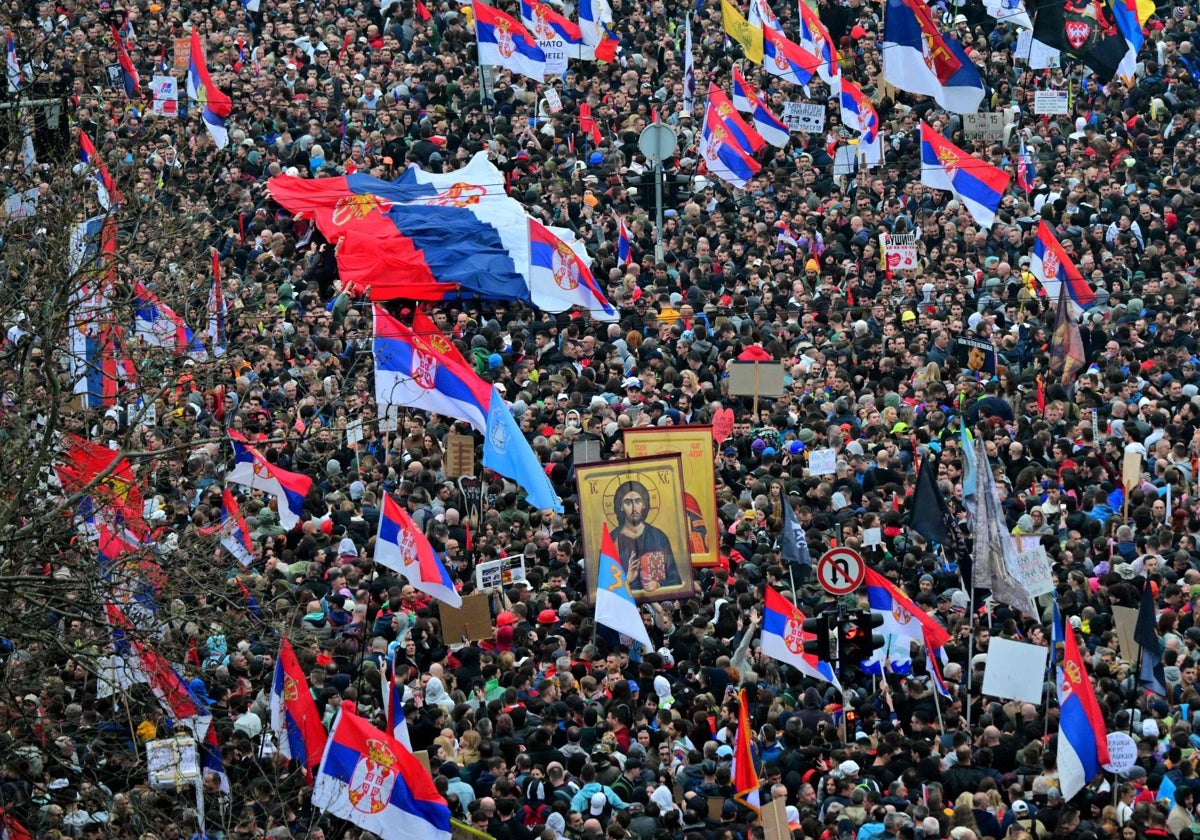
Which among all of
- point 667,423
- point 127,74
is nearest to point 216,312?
point 667,423

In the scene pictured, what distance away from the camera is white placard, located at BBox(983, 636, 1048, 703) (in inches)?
719

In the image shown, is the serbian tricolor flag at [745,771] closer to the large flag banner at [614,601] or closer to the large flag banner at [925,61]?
the large flag banner at [614,601]

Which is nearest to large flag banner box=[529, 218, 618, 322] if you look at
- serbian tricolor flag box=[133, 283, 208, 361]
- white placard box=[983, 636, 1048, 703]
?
serbian tricolor flag box=[133, 283, 208, 361]

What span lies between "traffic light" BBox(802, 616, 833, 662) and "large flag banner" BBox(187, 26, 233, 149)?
14.3 metres

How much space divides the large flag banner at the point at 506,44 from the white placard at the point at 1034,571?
14731 mm

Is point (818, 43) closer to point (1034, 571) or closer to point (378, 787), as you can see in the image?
point (1034, 571)

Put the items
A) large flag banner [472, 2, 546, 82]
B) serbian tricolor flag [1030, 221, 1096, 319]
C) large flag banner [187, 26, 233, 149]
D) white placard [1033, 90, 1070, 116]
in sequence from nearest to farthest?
serbian tricolor flag [1030, 221, 1096, 319], large flag banner [187, 26, 233, 149], white placard [1033, 90, 1070, 116], large flag banner [472, 2, 546, 82]

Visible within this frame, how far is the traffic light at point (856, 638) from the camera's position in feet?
61.2

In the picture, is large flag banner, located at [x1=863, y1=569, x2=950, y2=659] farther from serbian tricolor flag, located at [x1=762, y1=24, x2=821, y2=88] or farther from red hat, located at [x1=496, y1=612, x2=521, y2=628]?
serbian tricolor flag, located at [x1=762, y1=24, x2=821, y2=88]

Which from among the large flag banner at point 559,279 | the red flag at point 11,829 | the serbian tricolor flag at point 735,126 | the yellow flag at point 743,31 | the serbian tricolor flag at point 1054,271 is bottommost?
the red flag at point 11,829

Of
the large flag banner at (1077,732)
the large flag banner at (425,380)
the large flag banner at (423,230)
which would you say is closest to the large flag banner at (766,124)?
the large flag banner at (423,230)

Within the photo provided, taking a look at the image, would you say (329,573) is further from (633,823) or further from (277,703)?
(633,823)

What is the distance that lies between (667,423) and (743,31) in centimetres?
1041

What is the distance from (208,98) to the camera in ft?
101
